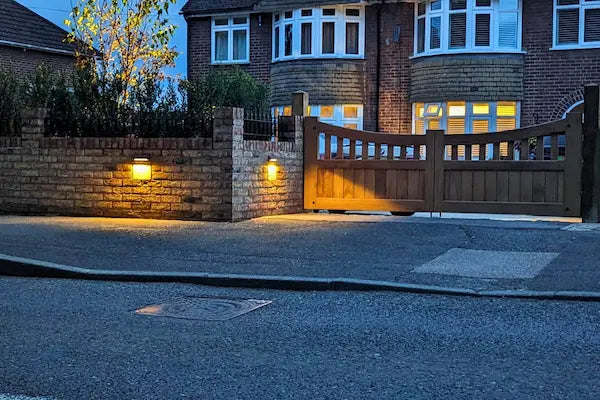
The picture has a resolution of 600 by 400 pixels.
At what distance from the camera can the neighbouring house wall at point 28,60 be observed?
23.7 meters

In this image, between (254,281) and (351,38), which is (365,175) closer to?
(254,281)

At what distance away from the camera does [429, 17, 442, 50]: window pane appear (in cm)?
2162

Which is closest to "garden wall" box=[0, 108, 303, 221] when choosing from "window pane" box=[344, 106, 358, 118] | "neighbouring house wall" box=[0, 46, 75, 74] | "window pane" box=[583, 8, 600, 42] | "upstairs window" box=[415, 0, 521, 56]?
"upstairs window" box=[415, 0, 521, 56]

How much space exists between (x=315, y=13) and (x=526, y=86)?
21.0 ft

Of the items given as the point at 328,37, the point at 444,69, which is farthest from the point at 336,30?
the point at 444,69

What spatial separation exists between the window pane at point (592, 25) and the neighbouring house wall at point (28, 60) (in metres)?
14.7

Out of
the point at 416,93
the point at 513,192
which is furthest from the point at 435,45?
the point at 513,192

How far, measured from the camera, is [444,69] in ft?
70.5

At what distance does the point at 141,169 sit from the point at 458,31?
11.4 metres

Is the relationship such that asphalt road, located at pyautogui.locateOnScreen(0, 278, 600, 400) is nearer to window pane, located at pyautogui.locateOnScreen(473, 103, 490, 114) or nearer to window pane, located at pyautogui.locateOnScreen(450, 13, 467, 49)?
window pane, located at pyautogui.locateOnScreen(473, 103, 490, 114)

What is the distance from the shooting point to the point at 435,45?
21.8 meters

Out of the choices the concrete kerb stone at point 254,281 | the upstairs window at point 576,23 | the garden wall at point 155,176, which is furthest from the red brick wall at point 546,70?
the concrete kerb stone at point 254,281

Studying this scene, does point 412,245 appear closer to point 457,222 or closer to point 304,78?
point 457,222

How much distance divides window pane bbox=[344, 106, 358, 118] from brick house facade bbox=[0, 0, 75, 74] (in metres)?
8.77
